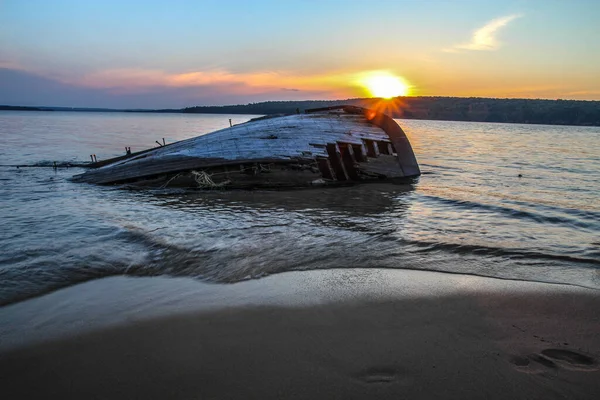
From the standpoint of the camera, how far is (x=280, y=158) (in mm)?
12125

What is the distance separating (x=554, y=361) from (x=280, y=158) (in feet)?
32.7

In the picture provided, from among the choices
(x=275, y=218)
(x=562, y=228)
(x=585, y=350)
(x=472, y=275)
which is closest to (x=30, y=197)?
(x=275, y=218)

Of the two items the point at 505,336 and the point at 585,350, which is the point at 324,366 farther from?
the point at 585,350

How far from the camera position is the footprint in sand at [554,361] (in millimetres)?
2750

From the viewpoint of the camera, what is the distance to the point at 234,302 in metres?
3.85

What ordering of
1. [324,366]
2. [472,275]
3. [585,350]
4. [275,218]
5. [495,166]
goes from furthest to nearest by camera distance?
[495,166]
[275,218]
[472,275]
[585,350]
[324,366]

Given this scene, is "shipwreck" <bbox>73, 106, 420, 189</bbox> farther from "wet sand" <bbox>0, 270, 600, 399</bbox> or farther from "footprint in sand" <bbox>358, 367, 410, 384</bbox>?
"footprint in sand" <bbox>358, 367, 410, 384</bbox>

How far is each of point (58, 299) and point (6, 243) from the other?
267 centimetres

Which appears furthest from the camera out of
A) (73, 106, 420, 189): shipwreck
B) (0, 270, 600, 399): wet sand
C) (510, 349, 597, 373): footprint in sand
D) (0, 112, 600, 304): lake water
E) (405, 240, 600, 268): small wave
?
(73, 106, 420, 189): shipwreck

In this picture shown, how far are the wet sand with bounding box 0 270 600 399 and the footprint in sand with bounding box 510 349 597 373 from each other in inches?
0.5

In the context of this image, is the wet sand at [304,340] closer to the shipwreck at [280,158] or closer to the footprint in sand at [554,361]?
the footprint in sand at [554,361]

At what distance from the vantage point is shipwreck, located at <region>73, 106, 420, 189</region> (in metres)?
12.0

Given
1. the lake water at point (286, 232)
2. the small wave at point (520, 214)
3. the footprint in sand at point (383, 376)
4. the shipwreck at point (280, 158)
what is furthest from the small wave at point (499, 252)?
the shipwreck at point (280, 158)

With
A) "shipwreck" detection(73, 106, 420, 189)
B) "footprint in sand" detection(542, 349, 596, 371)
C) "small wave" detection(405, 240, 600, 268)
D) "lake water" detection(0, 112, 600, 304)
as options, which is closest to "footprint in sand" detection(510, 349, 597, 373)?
"footprint in sand" detection(542, 349, 596, 371)
